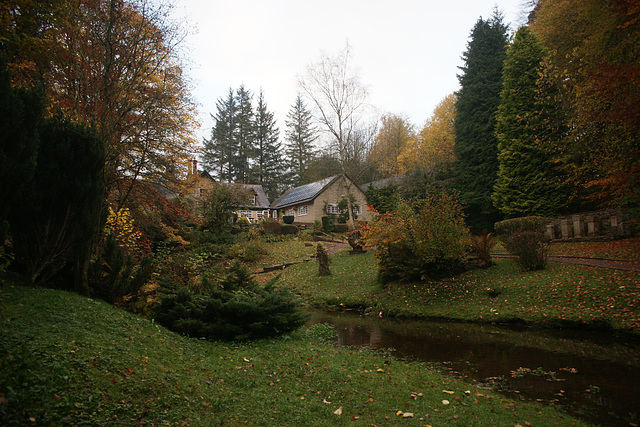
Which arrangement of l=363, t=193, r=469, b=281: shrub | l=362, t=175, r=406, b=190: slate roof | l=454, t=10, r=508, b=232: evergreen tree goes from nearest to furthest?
1. l=363, t=193, r=469, b=281: shrub
2. l=454, t=10, r=508, b=232: evergreen tree
3. l=362, t=175, r=406, b=190: slate roof

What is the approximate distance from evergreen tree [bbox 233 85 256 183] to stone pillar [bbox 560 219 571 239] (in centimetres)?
4094

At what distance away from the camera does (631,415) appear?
4328 mm

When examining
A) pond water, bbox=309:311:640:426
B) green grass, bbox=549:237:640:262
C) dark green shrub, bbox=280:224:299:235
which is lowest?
pond water, bbox=309:311:640:426

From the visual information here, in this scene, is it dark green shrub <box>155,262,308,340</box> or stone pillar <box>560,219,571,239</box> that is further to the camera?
stone pillar <box>560,219,571,239</box>

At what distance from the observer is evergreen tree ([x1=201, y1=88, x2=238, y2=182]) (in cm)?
5043

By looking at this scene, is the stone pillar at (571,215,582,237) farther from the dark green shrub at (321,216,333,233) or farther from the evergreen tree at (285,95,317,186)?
the evergreen tree at (285,95,317,186)

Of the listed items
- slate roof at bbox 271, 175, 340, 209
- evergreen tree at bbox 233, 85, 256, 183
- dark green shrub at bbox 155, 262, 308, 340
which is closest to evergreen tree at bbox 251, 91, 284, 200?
evergreen tree at bbox 233, 85, 256, 183

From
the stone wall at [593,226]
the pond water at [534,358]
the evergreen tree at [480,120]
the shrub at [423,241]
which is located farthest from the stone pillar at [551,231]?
the pond water at [534,358]

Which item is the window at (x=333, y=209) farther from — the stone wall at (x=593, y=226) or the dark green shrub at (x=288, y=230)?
the stone wall at (x=593, y=226)

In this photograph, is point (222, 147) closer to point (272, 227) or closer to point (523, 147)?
point (272, 227)

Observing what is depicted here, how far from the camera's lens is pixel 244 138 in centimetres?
5206

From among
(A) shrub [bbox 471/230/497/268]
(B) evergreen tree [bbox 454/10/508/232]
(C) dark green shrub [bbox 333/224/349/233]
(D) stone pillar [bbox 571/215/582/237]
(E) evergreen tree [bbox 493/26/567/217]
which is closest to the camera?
(A) shrub [bbox 471/230/497/268]

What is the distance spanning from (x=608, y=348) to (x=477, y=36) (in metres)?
28.4

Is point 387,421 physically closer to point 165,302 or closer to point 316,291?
point 165,302
